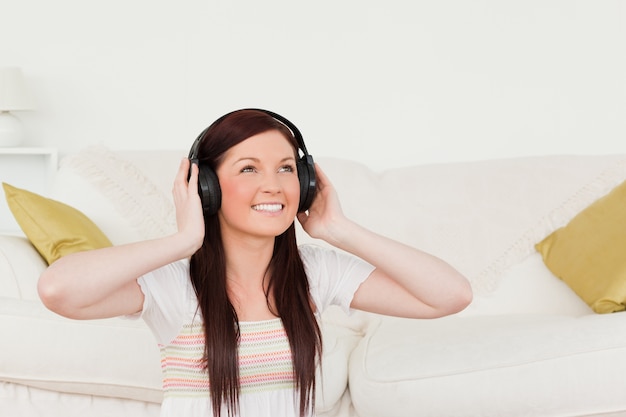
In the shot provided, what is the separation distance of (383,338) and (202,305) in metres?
0.92

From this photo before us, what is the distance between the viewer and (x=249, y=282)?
172 cm

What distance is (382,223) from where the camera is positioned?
3.00 metres

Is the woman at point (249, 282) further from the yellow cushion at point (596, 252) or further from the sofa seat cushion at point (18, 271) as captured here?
the yellow cushion at point (596, 252)

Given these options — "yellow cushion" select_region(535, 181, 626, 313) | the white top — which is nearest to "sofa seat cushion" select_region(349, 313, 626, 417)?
"yellow cushion" select_region(535, 181, 626, 313)

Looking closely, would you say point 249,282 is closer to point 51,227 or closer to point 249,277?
point 249,277

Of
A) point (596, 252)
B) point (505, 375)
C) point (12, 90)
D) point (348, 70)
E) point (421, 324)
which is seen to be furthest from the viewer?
point (348, 70)

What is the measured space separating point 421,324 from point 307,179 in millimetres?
1091

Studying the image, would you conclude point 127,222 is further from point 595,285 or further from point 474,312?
point 595,285

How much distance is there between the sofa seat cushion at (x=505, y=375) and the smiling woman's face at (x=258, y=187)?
0.72 metres

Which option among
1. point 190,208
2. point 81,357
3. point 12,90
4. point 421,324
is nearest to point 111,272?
point 190,208

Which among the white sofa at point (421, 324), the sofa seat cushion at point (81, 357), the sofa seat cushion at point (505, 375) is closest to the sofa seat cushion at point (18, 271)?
the white sofa at point (421, 324)

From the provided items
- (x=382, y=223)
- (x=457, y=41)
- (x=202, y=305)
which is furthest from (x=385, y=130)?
(x=202, y=305)

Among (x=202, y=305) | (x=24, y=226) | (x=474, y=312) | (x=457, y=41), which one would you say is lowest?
(x=474, y=312)

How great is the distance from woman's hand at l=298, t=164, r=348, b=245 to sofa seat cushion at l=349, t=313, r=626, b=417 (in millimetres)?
608
